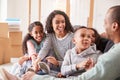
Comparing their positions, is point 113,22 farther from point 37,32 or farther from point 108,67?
point 37,32

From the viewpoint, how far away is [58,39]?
6.26 feet

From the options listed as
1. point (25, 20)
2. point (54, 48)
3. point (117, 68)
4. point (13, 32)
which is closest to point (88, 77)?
point (117, 68)

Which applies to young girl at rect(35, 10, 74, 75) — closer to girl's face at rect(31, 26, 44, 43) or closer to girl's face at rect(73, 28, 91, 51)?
girl's face at rect(31, 26, 44, 43)

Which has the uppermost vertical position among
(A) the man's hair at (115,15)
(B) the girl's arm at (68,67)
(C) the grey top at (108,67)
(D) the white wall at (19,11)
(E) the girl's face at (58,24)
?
(D) the white wall at (19,11)

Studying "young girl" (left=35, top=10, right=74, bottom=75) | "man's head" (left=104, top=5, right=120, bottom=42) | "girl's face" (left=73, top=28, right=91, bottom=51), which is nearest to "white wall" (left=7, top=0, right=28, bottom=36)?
"young girl" (left=35, top=10, right=74, bottom=75)

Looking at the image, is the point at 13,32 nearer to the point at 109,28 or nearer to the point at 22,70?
the point at 22,70

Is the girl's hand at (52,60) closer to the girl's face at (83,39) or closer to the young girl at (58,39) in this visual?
the young girl at (58,39)

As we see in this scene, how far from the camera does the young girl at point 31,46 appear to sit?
193 centimetres

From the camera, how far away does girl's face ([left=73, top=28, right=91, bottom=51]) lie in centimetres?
159

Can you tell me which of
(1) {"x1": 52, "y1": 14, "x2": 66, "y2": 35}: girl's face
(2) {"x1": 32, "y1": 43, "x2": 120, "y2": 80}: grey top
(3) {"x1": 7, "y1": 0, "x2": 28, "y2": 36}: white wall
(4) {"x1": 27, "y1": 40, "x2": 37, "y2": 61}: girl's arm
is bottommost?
(4) {"x1": 27, "y1": 40, "x2": 37, "y2": 61}: girl's arm

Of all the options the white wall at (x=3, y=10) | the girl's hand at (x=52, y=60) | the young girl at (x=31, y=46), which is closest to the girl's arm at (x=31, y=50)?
the young girl at (x=31, y=46)

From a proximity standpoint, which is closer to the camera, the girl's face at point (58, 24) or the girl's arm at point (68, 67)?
the girl's arm at point (68, 67)

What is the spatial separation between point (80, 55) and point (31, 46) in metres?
0.60

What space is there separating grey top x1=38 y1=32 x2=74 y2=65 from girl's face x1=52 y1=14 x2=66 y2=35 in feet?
0.21
